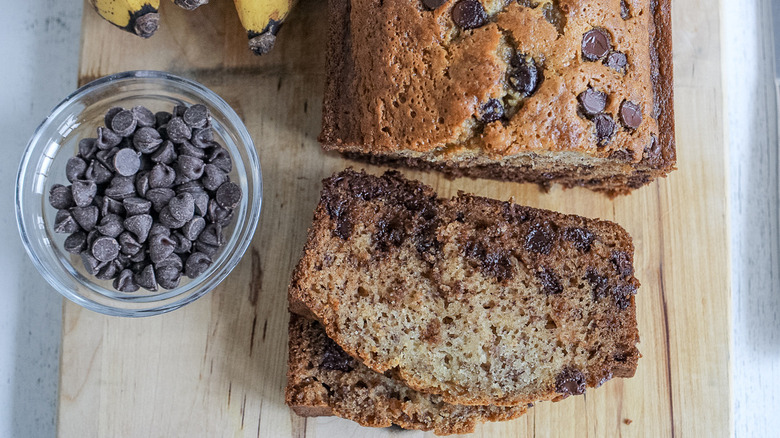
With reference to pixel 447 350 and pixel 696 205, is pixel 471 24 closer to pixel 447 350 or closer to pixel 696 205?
pixel 447 350

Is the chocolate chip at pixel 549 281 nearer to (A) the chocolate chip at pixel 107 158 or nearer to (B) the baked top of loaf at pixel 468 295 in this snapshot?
(B) the baked top of loaf at pixel 468 295

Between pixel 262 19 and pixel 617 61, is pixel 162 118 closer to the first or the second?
pixel 262 19

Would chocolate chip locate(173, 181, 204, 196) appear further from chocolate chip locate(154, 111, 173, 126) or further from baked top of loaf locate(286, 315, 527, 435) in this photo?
baked top of loaf locate(286, 315, 527, 435)

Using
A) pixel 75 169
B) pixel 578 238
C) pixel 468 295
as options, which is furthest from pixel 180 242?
pixel 578 238

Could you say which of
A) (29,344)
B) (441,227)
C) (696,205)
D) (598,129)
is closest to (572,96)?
(598,129)

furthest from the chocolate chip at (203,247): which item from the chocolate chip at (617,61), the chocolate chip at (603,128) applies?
the chocolate chip at (617,61)

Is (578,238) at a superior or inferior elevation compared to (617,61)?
inferior

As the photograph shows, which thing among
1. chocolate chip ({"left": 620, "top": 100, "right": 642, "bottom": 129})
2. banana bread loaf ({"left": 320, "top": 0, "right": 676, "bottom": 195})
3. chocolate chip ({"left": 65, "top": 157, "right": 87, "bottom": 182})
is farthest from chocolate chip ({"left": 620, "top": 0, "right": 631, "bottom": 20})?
chocolate chip ({"left": 65, "top": 157, "right": 87, "bottom": 182})
